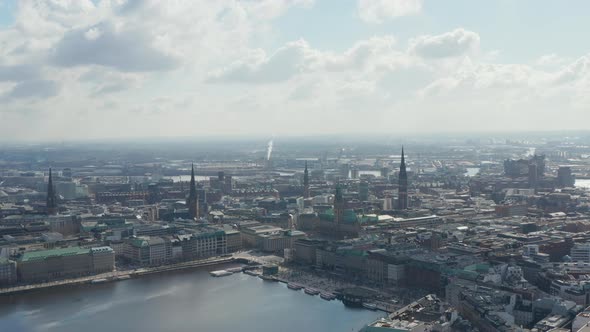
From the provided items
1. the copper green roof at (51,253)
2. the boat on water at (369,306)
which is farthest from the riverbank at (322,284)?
the copper green roof at (51,253)

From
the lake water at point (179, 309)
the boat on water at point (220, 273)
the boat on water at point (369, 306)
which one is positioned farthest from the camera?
the boat on water at point (220, 273)

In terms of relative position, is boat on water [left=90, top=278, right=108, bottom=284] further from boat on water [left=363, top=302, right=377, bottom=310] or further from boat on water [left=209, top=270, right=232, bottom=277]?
boat on water [left=363, top=302, right=377, bottom=310]

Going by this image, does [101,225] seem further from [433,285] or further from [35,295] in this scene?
A: [433,285]

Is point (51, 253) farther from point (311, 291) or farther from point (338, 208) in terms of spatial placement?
point (338, 208)

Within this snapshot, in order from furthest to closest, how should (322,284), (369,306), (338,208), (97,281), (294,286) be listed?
1. (338,208)
2. (97,281)
3. (322,284)
4. (294,286)
5. (369,306)

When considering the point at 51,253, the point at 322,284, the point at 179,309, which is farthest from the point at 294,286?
the point at 51,253

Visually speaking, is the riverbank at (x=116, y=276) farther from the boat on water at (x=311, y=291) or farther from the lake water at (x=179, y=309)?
the boat on water at (x=311, y=291)

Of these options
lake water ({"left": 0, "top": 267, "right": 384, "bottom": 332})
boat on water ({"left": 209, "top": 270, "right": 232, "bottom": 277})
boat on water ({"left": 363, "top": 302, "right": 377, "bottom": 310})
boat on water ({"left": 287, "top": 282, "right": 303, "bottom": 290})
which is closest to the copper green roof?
lake water ({"left": 0, "top": 267, "right": 384, "bottom": 332})

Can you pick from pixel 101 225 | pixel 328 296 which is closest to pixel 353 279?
pixel 328 296
